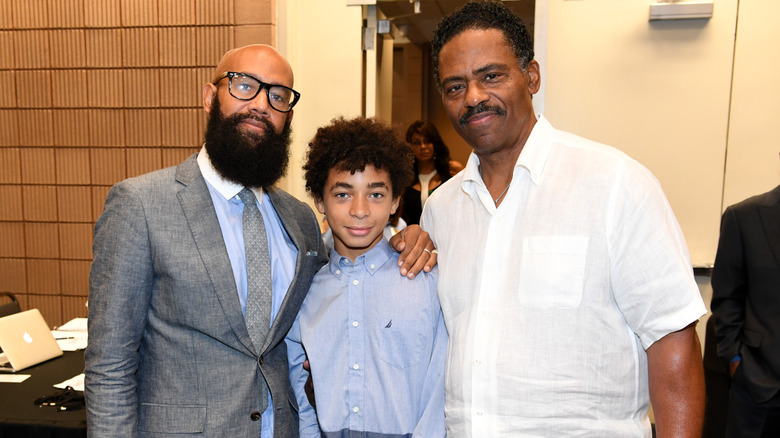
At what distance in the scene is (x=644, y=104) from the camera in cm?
393

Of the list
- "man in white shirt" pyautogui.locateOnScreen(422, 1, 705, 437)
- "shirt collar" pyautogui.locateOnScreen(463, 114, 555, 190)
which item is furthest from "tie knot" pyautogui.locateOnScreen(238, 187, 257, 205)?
"shirt collar" pyautogui.locateOnScreen(463, 114, 555, 190)

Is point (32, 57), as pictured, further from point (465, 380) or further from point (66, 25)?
point (465, 380)

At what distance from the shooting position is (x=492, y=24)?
1.49 meters

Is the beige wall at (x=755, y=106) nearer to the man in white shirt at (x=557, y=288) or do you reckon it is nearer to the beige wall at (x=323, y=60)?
the beige wall at (x=323, y=60)

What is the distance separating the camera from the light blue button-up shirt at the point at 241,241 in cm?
162

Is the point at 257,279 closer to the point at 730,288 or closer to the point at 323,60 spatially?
the point at 730,288

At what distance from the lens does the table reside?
2.21 meters

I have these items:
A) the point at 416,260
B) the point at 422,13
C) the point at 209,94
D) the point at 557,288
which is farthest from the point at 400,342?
the point at 422,13

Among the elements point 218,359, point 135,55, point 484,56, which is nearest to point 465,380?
point 218,359

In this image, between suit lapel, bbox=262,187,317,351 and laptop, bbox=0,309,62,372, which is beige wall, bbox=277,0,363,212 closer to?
laptop, bbox=0,309,62,372

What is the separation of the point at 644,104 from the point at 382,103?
2062 mm

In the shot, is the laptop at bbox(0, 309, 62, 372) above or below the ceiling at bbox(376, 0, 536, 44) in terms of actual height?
below

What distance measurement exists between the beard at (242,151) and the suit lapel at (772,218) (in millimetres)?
2318

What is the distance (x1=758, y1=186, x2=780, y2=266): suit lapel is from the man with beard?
192 cm
